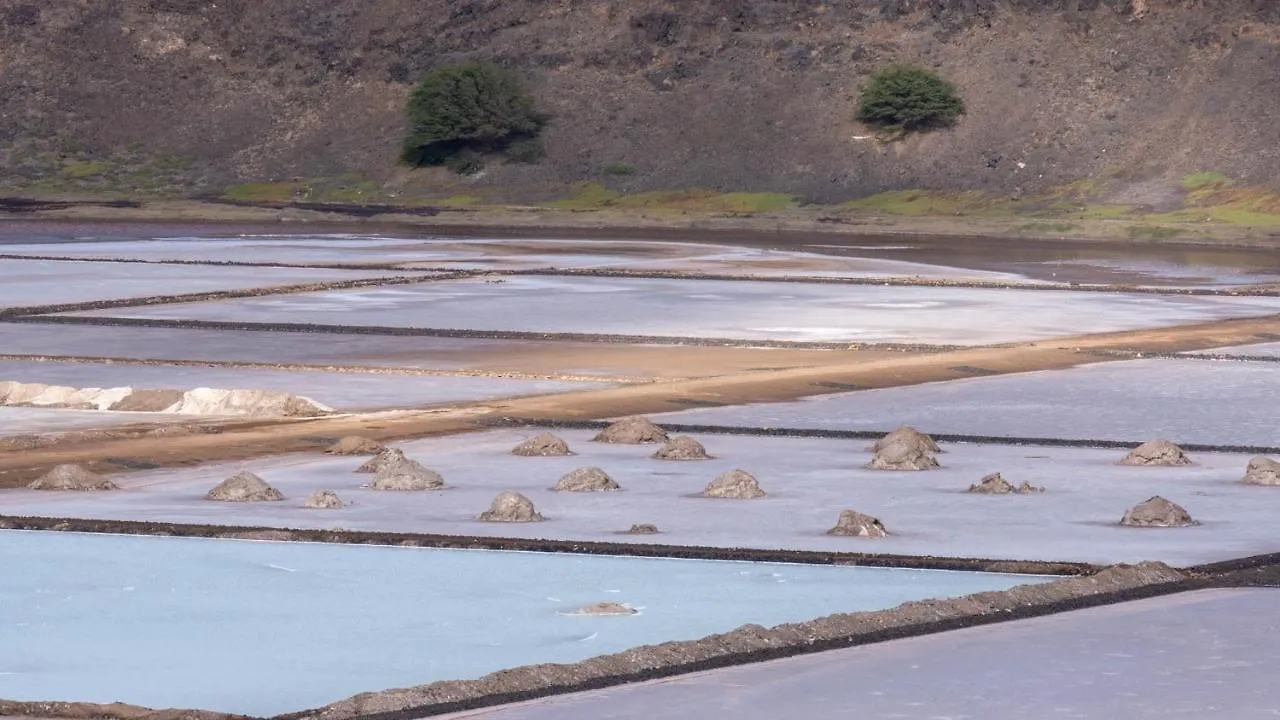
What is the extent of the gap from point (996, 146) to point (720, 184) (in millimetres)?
6780

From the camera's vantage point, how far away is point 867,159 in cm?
6088

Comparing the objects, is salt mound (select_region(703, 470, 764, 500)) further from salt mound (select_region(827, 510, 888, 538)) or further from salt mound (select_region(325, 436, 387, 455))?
salt mound (select_region(325, 436, 387, 455))

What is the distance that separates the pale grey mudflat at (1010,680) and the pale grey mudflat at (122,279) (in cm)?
1851

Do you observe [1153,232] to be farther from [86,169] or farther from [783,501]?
[783,501]

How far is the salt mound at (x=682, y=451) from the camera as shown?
13.2 metres

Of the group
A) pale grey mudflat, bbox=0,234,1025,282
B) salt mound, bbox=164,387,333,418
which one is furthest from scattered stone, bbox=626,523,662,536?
pale grey mudflat, bbox=0,234,1025,282

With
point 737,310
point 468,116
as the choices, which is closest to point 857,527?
point 737,310

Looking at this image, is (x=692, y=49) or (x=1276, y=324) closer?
(x=1276, y=324)

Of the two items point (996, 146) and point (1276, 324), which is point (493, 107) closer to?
point (996, 146)

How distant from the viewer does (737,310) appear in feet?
83.8

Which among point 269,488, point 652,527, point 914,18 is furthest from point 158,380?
point 914,18

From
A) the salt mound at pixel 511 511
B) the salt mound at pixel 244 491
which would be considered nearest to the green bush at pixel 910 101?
the salt mound at pixel 244 491

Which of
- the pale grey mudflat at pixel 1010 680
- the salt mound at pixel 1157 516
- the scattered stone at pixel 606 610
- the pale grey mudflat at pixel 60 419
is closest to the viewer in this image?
the pale grey mudflat at pixel 1010 680

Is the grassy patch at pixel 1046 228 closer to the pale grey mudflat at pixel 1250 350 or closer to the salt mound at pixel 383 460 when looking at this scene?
the pale grey mudflat at pixel 1250 350
